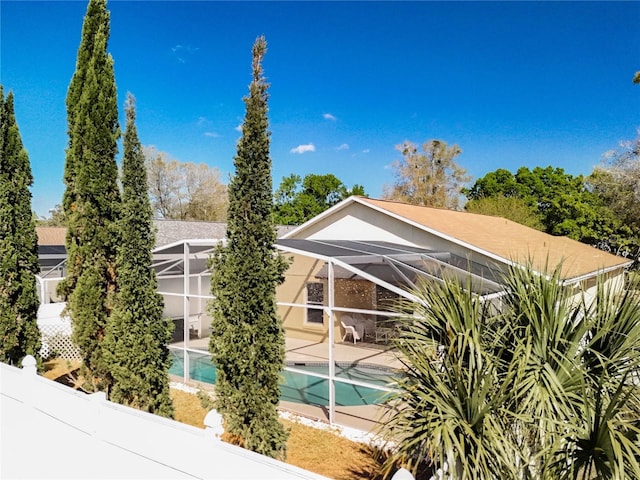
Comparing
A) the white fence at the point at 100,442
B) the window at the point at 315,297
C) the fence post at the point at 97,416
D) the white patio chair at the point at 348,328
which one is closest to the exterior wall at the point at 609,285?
the white fence at the point at 100,442

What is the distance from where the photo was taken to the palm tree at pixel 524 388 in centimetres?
375

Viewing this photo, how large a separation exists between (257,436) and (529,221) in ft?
130

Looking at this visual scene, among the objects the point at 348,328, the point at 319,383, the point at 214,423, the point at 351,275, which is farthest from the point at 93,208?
the point at 351,275

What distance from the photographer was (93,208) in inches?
367

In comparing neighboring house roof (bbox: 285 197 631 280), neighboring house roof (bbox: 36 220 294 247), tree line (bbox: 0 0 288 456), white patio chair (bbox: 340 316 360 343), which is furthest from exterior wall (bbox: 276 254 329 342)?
tree line (bbox: 0 0 288 456)

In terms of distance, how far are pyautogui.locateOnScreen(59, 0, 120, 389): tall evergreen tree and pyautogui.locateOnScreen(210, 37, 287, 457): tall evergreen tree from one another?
382cm

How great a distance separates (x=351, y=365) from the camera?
600 inches

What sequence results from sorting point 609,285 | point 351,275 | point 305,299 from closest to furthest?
1. point 609,285
2. point 351,275
3. point 305,299

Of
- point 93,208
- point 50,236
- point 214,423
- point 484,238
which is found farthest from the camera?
point 50,236

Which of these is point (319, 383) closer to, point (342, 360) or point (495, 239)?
point (342, 360)

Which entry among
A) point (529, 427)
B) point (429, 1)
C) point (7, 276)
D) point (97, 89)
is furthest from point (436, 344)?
point (429, 1)

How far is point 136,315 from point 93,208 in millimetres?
2864

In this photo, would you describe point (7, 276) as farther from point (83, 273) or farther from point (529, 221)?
point (529, 221)

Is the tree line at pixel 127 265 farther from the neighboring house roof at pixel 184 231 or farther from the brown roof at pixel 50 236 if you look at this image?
the brown roof at pixel 50 236
